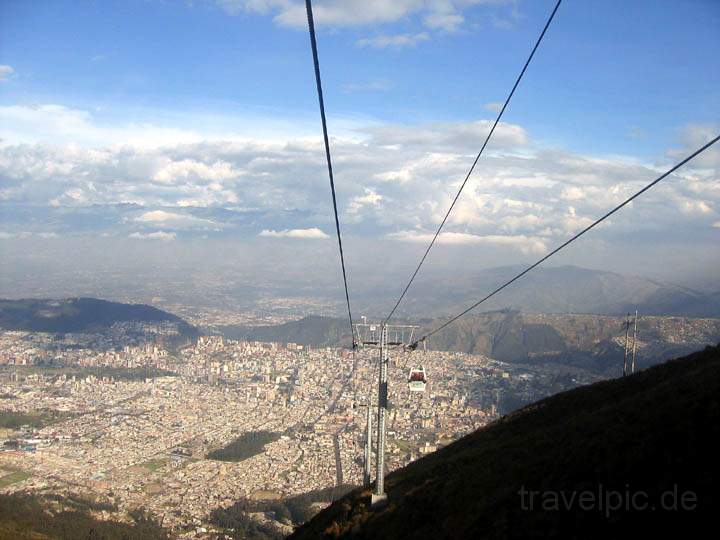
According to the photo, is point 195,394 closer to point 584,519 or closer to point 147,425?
point 147,425

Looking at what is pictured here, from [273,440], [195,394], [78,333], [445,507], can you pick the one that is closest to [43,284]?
[78,333]

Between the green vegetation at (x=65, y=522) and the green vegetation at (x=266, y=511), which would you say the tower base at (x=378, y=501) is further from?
the green vegetation at (x=65, y=522)

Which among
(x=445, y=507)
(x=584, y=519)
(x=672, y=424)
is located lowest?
(x=445, y=507)

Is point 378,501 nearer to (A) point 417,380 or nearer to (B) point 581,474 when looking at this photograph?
(A) point 417,380

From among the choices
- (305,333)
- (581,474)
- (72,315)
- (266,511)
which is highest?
(581,474)
